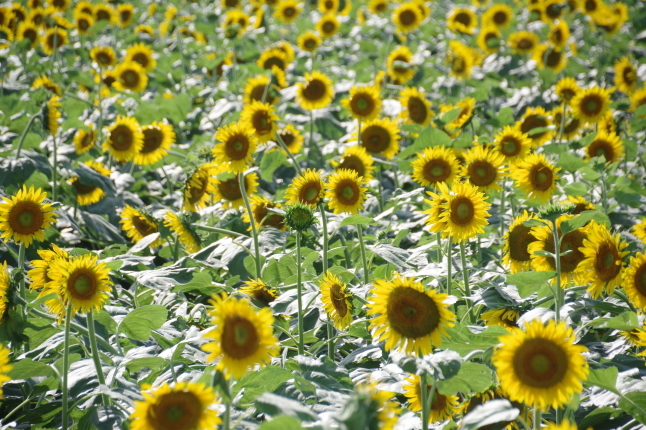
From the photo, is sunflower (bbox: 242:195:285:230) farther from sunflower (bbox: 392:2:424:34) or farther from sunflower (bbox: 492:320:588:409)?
sunflower (bbox: 392:2:424:34)

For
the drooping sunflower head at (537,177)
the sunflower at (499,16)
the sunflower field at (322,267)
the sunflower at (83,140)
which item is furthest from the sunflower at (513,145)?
the sunflower at (499,16)

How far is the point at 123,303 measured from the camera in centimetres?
299

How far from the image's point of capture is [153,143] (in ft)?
13.3

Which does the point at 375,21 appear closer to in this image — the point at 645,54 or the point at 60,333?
the point at 645,54

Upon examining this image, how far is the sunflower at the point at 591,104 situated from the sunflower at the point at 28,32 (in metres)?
4.89

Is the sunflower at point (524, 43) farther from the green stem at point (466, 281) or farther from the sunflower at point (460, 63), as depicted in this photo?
the green stem at point (466, 281)

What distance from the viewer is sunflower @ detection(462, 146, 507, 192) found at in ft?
9.86

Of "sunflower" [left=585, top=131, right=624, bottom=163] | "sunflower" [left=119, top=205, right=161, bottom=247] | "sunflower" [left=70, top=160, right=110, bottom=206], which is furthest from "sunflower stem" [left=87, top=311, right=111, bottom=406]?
"sunflower" [left=585, top=131, right=624, bottom=163]

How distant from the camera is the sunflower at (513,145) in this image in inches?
135

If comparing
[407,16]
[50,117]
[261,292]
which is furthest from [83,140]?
[407,16]

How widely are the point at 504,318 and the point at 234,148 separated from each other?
135 cm

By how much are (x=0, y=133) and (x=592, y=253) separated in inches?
150

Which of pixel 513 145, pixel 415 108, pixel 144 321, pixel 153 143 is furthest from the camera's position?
pixel 415 108

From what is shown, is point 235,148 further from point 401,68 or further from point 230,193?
point 401,68
